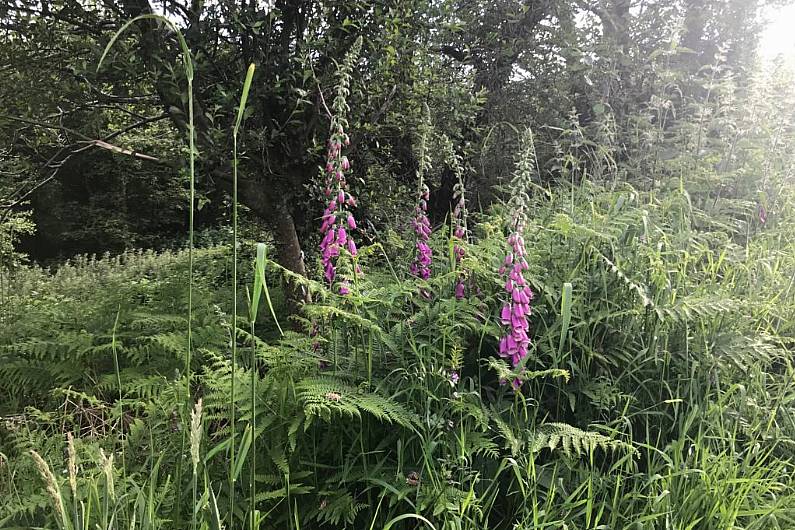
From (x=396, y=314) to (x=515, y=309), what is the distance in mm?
615

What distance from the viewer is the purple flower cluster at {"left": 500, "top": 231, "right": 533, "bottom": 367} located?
190 cm

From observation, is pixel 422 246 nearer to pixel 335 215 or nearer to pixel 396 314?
pixel 396 314

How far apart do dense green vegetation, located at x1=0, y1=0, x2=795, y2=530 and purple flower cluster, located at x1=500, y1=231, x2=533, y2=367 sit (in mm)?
11

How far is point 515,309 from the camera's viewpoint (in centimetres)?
191

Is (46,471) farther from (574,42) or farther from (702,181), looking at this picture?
(574,42)

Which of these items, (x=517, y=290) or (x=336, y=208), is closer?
(x=517, y=290)

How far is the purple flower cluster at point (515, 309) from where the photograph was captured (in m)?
1.90

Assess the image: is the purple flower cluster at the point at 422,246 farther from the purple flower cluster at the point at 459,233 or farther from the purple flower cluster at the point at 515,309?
the purple flower cluster at the point at 515,309

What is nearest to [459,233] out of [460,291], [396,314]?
[460,291]

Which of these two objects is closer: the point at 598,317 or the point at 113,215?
the point at 598,317

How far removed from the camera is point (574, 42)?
5.34 meters

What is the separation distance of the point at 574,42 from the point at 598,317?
4199 mm

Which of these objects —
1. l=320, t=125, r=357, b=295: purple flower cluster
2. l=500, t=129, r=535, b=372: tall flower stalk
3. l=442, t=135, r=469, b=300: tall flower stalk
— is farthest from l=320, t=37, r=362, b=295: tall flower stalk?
l=500, t=129, r=535, b=372: tall flower stalk

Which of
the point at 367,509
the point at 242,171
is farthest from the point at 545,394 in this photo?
the point at 242,171
